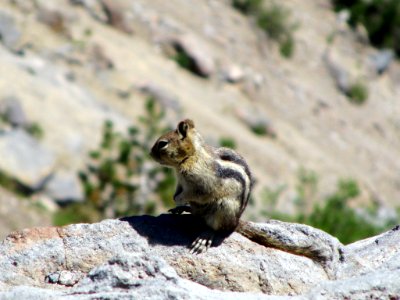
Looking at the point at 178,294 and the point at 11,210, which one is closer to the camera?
the point at 178,294

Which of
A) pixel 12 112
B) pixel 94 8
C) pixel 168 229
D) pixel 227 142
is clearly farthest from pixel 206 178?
pixel 94 8

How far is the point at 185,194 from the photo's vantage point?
7.72m

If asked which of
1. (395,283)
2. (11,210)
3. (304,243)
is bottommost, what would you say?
(11,210)

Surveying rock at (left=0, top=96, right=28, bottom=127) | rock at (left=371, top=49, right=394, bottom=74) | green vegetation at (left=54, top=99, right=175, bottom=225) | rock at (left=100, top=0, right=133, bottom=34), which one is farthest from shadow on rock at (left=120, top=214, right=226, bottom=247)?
rock at (left=371, top=49, right=394, bottom=74)

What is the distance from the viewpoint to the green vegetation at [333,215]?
1884cm

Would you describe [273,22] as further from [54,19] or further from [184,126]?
[184,126]

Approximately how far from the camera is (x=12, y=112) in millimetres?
21406

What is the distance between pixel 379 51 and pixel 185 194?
33169mm

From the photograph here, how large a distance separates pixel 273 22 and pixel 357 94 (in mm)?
4181

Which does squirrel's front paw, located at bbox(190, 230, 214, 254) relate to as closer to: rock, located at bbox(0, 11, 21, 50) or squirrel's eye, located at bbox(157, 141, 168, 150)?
squirrel's eye, located at bbox(157, 141, 168, 150)

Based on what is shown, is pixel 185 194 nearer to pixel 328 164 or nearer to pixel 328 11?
pixel 328 164

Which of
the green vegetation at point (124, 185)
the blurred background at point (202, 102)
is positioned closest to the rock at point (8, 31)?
the blurred background at point (202, 102)

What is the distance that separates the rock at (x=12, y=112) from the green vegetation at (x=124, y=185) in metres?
2.36

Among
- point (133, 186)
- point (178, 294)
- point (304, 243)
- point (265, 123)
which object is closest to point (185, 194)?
point (304, 243)
